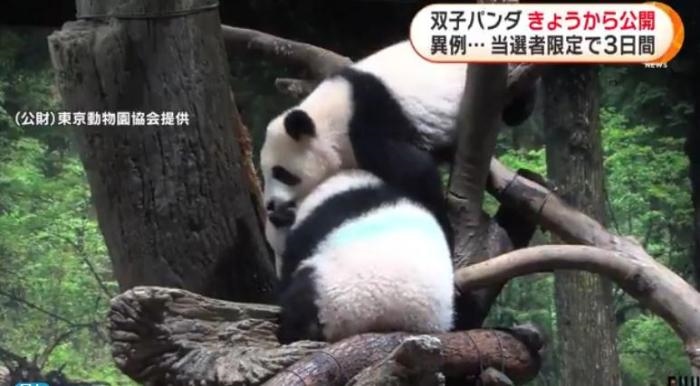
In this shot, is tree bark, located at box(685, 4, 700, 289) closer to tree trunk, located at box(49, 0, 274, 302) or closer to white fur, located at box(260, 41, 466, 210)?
white fur, located at box(260, 41, 466, 210)

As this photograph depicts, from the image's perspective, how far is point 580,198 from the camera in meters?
2.05

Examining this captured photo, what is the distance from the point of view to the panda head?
2.03 meters

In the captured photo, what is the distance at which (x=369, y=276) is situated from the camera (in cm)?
177

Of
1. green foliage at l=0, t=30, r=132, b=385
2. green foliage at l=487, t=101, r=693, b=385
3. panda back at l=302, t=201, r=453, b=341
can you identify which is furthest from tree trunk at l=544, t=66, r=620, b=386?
green foliage at l=0, t=30, r=132, b=385

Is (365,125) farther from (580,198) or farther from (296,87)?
(580,198)

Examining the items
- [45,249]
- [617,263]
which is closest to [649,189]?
[617,263]

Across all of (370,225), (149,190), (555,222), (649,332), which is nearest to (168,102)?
(149,190)

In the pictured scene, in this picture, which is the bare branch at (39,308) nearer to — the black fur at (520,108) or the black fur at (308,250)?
the black fur at (308,250)

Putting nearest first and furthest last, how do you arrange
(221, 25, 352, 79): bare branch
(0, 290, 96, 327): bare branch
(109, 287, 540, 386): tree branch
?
(109, 287, 540, 386): tree branch, (0, 290, 96, 327): bare branch, (221, 25, 352, 79): bare branch

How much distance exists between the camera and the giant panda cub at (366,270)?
69.5 inches

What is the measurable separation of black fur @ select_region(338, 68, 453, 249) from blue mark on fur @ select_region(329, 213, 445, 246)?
0.04m

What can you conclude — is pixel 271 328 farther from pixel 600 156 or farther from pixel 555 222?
pixel 600 156

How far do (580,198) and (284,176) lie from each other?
0.60 m

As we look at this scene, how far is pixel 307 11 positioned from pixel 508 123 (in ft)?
1.62
